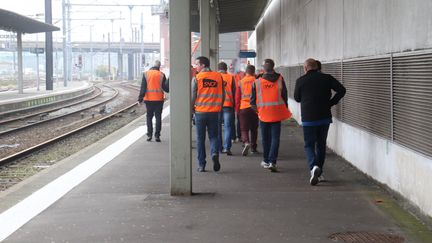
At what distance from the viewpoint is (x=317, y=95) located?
9.22 m

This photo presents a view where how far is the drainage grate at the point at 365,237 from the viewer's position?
607 centimetres

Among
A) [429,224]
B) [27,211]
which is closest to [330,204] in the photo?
[429,224]

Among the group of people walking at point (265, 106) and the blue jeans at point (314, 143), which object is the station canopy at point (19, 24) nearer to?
the group of people walking at point (265, 106)

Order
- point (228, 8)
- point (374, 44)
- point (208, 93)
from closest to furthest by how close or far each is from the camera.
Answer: point (374, 44), point (208, 93), point (228, 8)

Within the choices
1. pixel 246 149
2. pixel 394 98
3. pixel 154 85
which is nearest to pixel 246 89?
pixel 246 149

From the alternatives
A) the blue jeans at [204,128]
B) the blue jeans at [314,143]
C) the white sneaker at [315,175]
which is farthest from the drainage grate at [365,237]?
the blue jeans at [204,128]

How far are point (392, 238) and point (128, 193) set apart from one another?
3.68 m

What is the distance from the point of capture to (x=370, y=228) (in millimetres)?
6535

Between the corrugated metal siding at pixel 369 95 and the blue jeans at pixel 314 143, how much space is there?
696 mm

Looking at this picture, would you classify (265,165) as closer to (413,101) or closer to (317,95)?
(317,95)

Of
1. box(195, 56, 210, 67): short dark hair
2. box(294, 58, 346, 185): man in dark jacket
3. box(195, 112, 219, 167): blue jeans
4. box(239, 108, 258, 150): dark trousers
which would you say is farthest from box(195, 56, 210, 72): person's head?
box(239, 108, 258, 150): dark trousers

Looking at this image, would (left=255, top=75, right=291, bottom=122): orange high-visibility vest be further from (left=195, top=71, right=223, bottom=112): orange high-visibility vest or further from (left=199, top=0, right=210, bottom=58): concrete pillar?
(left=199, top=0, right=210, bottom=58): concrete pillar

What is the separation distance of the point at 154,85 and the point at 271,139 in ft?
15.8

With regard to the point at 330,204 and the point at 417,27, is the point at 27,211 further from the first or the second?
the point at 417,27
